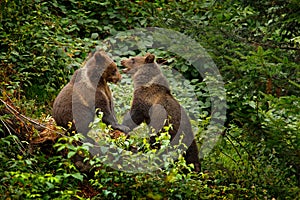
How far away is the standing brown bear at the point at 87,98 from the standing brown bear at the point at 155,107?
34 centimetres

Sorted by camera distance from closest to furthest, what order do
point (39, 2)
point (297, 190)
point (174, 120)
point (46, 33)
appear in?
point (297, 190) < point (174, 120) < point (46, 33) < point (39, 2)

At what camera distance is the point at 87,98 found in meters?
7.56

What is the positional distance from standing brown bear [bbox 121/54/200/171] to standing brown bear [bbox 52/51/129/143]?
1.12ft

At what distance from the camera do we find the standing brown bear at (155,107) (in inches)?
299

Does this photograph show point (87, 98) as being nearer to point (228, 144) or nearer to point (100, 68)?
point (100, 68)

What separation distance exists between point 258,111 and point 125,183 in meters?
1.73

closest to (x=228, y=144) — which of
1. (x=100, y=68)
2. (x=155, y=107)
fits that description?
(x=155, y=107)

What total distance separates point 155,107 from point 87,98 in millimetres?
929

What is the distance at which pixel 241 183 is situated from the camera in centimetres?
717

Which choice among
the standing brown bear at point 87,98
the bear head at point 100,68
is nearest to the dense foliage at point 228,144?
the standing brown bear at point 87,98

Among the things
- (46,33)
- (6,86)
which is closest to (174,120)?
(6,86)

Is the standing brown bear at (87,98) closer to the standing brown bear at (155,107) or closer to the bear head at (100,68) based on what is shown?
the bear head at (100,68)

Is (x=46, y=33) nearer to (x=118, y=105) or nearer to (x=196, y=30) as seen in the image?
(x=118, y=105)

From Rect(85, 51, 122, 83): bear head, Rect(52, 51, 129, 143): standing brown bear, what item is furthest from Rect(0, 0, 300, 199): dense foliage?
Rect(85, 51, 122, 83): bear head
